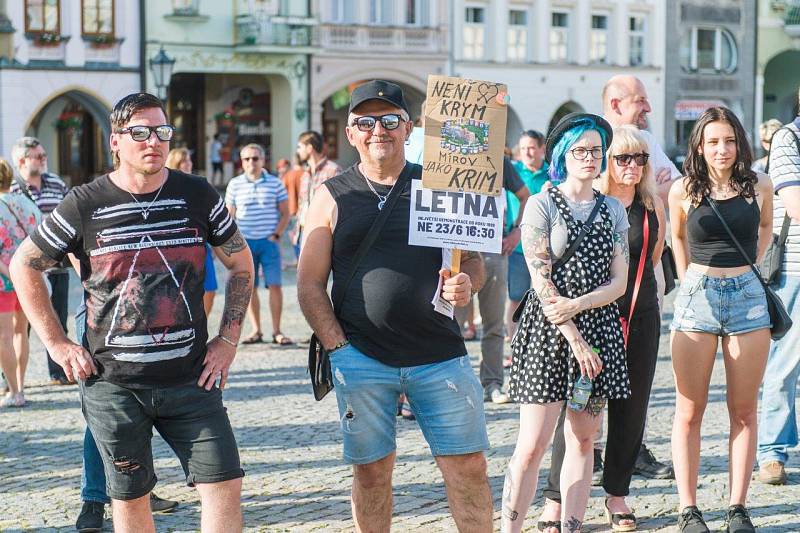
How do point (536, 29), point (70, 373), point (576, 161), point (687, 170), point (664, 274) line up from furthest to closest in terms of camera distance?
point (536, 29)
point (664, 274)
point (687, 170)
point (576, 161)
point (70, 373)

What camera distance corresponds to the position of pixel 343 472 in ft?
23.5

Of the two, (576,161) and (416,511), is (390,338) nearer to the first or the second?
(576,161)

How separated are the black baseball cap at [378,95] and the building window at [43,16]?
1114 inches


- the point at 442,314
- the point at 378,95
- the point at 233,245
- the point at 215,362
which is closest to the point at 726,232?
the point at 442,314

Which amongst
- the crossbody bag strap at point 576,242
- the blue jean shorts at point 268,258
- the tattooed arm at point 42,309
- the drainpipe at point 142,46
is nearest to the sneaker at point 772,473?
the crossbody bag strap at point 576,242

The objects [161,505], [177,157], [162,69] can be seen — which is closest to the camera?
[161,505]

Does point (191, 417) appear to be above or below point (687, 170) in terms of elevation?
below

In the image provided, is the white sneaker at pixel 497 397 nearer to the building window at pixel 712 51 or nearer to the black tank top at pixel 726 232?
the black tank top at pixel 726 232

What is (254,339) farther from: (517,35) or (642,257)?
(517,35)

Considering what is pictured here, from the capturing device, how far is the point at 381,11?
3791 centimetres

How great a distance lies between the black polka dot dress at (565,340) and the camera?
5320mm

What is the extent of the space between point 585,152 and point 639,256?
89 centimetres

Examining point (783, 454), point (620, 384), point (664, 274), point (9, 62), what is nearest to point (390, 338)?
point (620, 384)

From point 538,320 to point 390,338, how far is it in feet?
2.74
